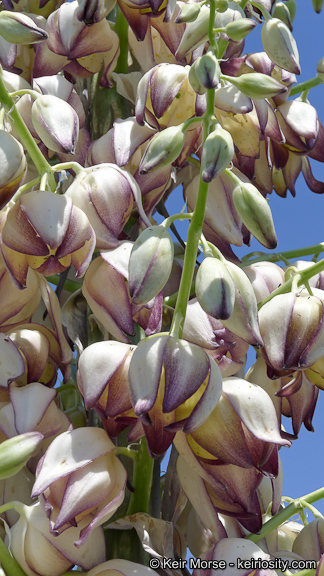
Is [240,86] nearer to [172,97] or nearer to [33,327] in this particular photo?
[172,97]

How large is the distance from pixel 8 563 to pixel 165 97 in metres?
0.37

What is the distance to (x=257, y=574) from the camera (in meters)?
0.54

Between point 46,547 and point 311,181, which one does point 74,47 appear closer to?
point 311,181

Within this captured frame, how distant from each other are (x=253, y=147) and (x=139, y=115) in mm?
116

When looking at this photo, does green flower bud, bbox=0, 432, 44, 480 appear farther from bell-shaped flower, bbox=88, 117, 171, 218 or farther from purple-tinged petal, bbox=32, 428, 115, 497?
bell-shaped flower, bbox=88, 117, 171, 218

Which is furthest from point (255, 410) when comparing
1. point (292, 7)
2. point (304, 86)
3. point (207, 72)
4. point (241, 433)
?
point (292, 7)

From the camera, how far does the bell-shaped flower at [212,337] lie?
591 mm

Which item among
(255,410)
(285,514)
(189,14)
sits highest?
(189,14)

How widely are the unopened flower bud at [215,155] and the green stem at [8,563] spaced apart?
0.92 feet

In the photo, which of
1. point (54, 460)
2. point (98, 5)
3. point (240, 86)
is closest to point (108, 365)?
point (54, 460)

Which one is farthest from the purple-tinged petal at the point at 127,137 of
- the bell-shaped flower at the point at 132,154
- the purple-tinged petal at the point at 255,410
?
the purple-tinged petal at the point at 255,410

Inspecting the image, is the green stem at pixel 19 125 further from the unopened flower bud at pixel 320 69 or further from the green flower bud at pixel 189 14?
the unopened flower bud at pixel 320 69

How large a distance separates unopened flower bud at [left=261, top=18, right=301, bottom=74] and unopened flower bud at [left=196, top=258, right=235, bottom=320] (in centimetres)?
21

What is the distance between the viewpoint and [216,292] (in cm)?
47
